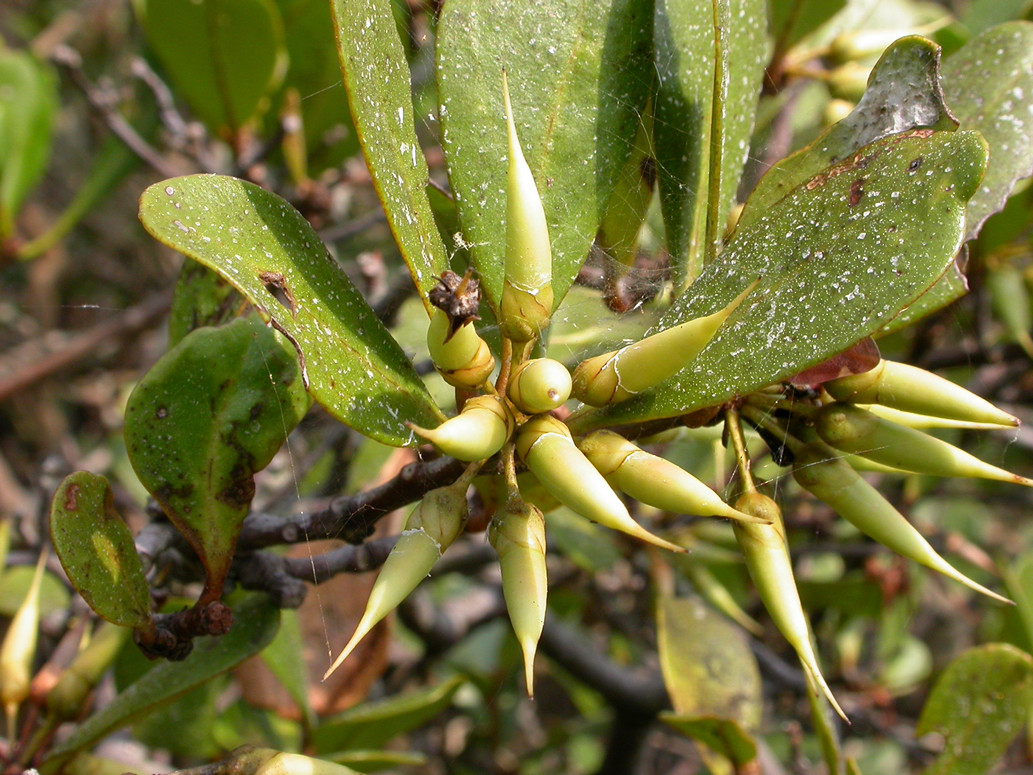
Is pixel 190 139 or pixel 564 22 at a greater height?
pixel 564 22

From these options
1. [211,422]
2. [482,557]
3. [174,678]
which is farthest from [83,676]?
[482,557]

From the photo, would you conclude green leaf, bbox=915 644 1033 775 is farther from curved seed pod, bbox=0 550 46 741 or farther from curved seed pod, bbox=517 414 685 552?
curved seed pod, bbox=0 550 46 741

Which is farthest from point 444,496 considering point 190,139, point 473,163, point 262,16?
point 190,139

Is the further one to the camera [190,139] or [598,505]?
[190,139]

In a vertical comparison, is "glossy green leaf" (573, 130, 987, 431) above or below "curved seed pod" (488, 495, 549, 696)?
above

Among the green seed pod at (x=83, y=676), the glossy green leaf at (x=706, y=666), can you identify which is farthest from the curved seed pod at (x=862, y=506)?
the green seed pod at (x=83, y=676)

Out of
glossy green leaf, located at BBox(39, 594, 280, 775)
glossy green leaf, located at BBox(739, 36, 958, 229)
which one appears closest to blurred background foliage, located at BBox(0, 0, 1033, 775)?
glossy green leaf, located at BBox(39, 594, 280, 775)

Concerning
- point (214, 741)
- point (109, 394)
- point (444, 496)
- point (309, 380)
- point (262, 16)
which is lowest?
point (109, 394)

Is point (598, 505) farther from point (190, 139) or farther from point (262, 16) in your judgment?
point (190, 139)
